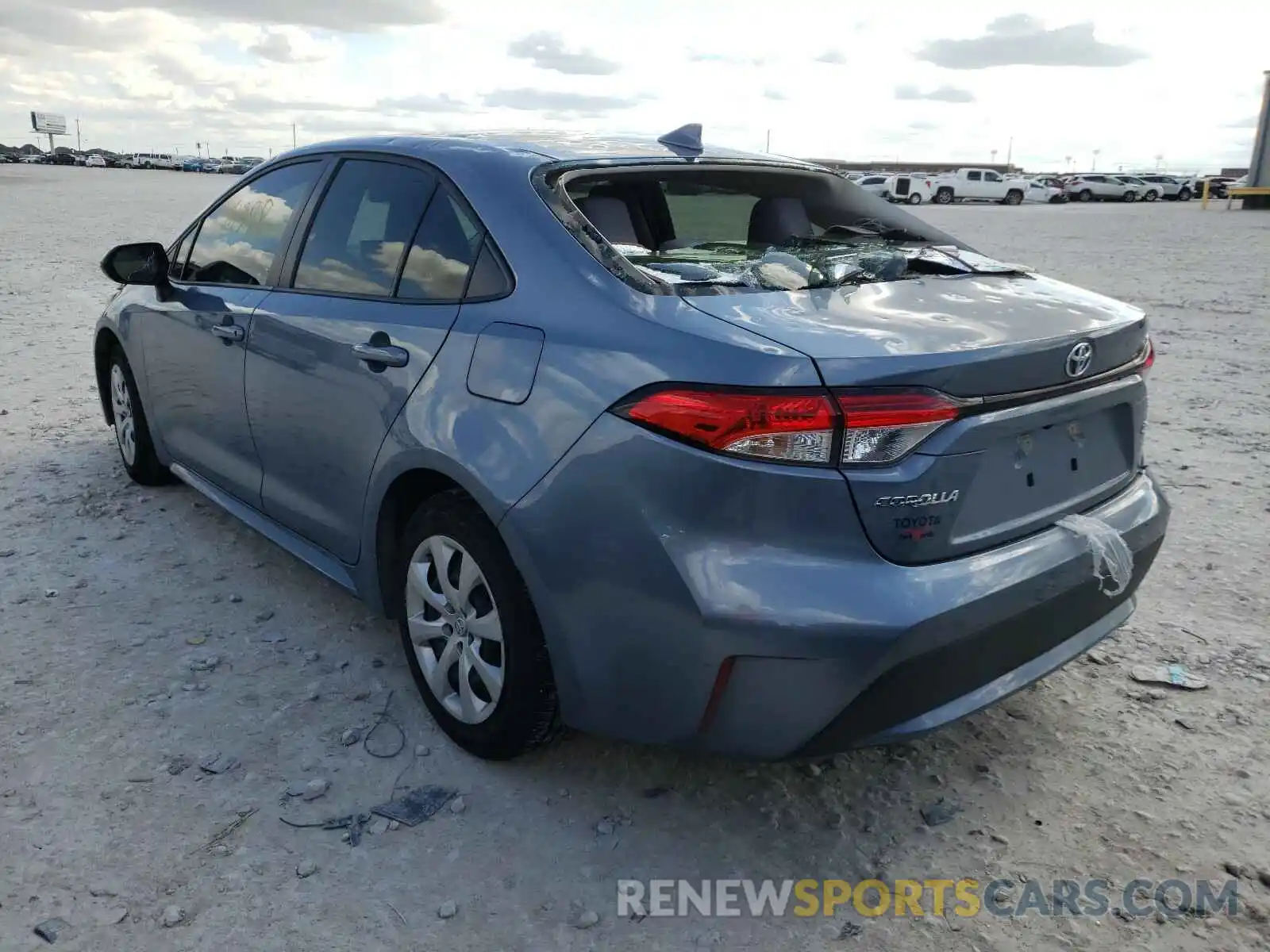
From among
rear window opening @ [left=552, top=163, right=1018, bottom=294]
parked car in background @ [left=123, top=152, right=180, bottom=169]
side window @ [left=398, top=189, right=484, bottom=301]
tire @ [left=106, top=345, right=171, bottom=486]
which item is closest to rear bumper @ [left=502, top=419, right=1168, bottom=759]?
rear window opening @ [left=552, top=163, right=1018, bottom=294]

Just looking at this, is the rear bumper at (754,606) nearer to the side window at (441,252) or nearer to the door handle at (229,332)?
the side window at (441,252)

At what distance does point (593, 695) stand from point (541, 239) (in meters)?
1.15

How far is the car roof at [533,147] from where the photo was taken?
297 cm

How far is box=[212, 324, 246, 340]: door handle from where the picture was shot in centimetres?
370

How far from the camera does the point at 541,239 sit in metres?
2.62

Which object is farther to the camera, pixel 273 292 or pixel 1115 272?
pixel 1115 272

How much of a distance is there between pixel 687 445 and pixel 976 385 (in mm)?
641

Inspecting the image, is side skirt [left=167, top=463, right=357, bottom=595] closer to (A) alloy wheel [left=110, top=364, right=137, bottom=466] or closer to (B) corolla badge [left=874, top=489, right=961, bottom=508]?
(A) alloy wheel [left=110, top=364, right=137, bottom=466]

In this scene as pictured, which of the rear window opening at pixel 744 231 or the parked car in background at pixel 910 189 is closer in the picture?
the rear window opening at pixel 744 231

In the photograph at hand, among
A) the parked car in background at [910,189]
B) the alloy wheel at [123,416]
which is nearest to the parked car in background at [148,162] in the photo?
the parked car in background at [910,189]

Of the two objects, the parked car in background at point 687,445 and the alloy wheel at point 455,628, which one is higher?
the parked car in background at point 687,445

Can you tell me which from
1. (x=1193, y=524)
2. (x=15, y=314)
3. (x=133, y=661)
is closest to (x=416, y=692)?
(x=133, y=661)

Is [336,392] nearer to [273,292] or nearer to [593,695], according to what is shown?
[273,292]

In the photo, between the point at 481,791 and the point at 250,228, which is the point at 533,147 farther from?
the point at 481,791
